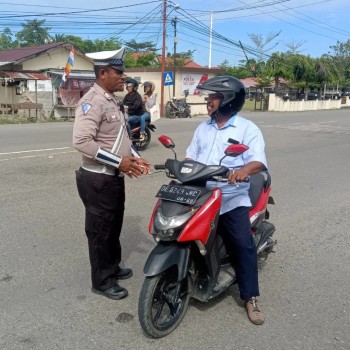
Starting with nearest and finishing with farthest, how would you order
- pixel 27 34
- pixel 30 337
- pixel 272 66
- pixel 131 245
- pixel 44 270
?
pixel 30 337 → pixel 44 270 → pixel 131 245 → pixel 272 66 → pixel 27 34

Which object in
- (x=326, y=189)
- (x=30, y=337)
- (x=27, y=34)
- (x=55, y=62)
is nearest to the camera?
(x=30, y=337)

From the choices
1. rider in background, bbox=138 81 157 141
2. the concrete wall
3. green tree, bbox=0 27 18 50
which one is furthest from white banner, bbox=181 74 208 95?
green tree, bbox=0 27 18 50

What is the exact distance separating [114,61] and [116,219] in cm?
→ 118

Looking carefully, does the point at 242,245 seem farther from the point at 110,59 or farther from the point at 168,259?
the point at 110,59

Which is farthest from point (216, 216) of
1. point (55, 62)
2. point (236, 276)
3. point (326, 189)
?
point (55, 62)

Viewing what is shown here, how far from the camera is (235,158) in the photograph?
9.67ft

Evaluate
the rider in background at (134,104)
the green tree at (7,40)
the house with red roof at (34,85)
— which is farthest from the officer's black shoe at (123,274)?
the green tree at (7,40)

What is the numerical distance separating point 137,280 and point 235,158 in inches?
55.5

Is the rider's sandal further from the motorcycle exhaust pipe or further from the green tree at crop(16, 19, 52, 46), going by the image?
the green tree at crop(16, 19, 52, 46)

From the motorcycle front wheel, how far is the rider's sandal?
0.47 meters

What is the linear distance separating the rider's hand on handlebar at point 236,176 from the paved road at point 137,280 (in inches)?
41.6

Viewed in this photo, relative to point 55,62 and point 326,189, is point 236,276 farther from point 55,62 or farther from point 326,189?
point 55,62

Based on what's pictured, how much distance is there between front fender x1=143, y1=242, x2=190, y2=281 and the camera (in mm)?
2621

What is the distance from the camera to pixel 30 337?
2738 mm
